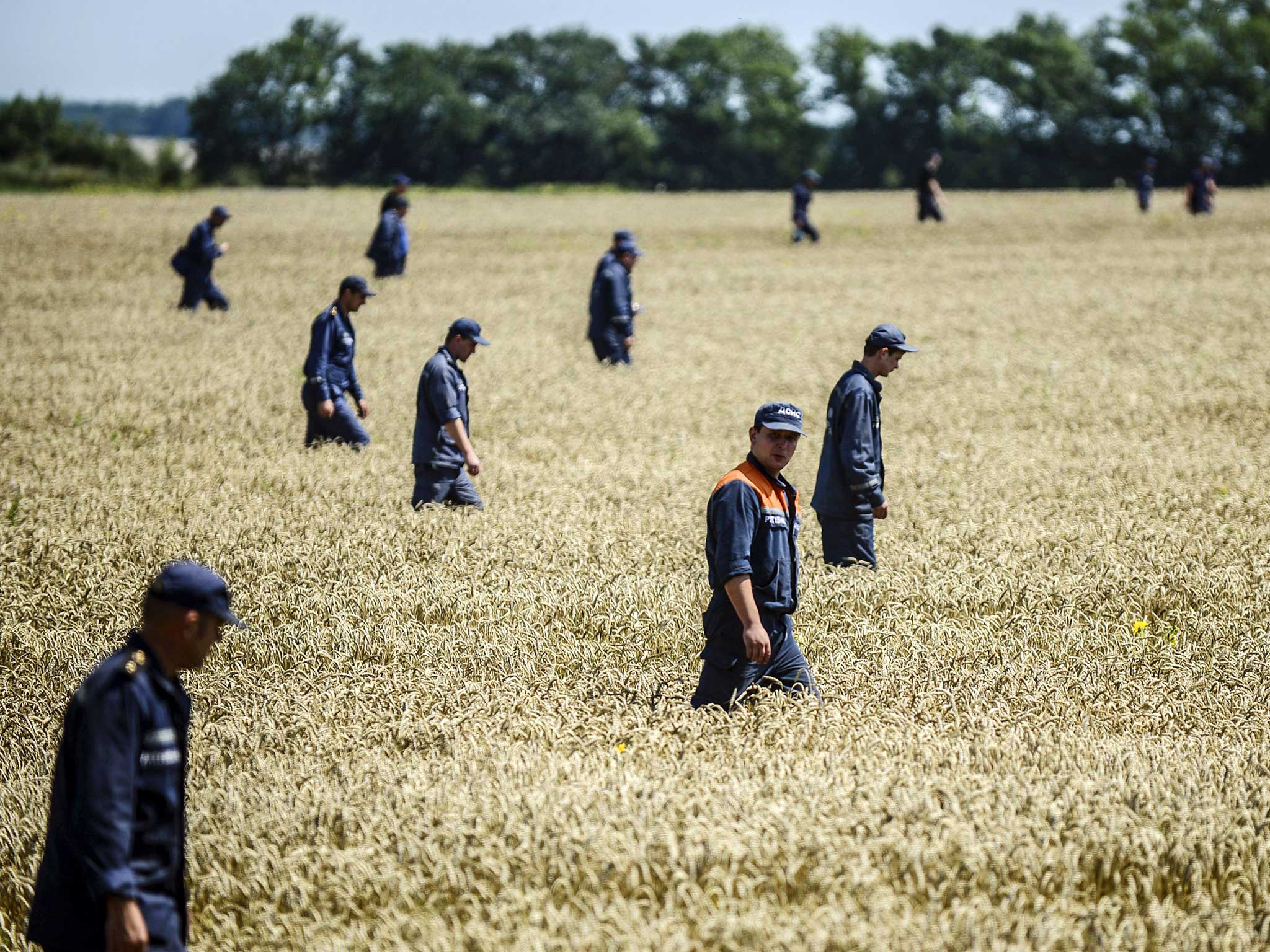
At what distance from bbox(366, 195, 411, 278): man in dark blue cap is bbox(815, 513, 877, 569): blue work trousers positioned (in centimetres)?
1731

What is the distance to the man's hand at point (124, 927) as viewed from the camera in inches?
146

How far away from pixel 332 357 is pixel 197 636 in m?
8.62

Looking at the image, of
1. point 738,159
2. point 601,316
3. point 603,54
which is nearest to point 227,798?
point 601,316

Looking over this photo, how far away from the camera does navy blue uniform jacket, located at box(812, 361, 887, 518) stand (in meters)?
8.68

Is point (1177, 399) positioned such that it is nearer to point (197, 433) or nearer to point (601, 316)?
point (601, 316)

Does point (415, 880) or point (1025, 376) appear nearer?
point (415, 880)

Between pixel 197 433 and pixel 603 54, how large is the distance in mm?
85576

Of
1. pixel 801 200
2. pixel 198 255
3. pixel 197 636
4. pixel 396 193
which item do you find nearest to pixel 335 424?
pixel 197 636

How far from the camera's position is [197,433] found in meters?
14.6

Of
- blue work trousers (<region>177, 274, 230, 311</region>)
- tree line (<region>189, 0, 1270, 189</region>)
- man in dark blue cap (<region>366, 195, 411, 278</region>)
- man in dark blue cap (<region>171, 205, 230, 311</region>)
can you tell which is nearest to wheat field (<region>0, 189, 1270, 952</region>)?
man in dark blue cap (<region>171, 205, 230, 311</region>)

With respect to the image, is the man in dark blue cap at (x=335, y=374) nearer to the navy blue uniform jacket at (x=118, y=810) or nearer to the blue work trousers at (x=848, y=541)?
the blue work trousers at (x=848, y=541)

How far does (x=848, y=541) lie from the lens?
8.95m

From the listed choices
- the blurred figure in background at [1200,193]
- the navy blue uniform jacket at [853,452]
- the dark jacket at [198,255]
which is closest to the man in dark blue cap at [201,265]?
the dark jacket at [198,255]

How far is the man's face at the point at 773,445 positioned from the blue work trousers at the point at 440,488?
195 inches
